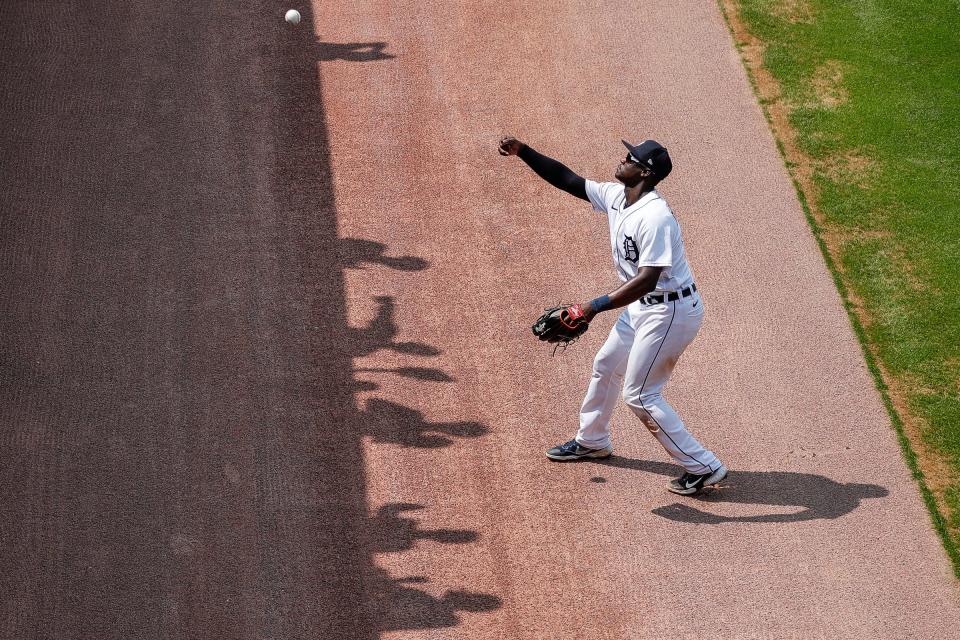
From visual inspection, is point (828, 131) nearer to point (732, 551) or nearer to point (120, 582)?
point (732, 551)

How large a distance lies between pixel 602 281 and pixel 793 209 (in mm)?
1798

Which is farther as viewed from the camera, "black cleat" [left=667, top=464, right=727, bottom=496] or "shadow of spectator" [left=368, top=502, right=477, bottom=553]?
"black cleat" [left=667, top=464, right=727, bottom=496]

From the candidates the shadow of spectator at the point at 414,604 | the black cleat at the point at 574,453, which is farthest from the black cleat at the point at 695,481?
the shadow of spectator at the point at 414,604

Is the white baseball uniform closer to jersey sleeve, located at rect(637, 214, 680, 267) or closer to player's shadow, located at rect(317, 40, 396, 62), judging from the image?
jersey sleeve, located at rect(637, 214, 680, 267)

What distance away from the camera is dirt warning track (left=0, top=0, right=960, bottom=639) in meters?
6.03

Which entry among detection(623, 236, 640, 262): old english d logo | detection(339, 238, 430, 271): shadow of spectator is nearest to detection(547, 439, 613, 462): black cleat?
detection(623, 236, 640, 262): old english d logo

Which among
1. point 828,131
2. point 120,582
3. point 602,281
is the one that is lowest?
point 120,582

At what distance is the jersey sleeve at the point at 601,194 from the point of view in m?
6.17

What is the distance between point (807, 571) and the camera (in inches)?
242

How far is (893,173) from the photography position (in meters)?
8.81

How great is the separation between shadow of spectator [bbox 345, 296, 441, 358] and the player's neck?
196cm

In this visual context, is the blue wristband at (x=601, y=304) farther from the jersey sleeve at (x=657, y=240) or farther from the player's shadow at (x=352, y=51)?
the player's shadow at (x=352, y=51)

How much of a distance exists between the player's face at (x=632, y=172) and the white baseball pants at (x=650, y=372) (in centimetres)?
72

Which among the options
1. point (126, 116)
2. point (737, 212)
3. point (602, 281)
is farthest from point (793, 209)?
point (126, 116)
